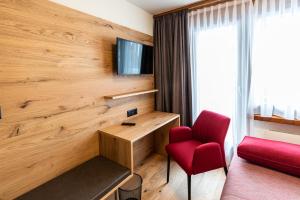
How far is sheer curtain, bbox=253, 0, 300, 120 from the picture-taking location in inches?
74.9

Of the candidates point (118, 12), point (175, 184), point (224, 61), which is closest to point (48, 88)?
point (118, 12)

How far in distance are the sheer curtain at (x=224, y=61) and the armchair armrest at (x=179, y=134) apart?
548 mm

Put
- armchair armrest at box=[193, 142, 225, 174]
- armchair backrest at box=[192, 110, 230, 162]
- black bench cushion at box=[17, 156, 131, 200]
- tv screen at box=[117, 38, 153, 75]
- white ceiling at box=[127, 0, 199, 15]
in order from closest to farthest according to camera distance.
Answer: black bench cushion at box=[17, 156, 131, 200]
armchair armrest at box=[193, 142, 225, 174]
armchair backrest at box=[192, 110, 230, 162]
tv screen at box=[117, 38, 153, 75]
white ceiling at box=[127, 0, 199, 15]

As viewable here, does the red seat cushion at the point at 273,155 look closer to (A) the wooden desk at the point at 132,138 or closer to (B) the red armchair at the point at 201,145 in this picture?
(B) the red armchair at the point at 201,145

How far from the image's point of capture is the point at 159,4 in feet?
8.00

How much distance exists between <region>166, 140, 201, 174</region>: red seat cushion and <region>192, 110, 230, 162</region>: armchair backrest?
0.39 feet

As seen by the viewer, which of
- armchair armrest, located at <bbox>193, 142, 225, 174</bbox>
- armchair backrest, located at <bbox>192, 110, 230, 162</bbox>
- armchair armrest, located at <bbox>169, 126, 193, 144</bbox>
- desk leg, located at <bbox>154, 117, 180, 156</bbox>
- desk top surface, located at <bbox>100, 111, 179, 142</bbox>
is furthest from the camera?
desk leg, located at <bbox>154, 117, 180, 156</bbox>

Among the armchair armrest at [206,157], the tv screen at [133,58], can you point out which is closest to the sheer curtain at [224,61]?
the tv screen at [133,58]

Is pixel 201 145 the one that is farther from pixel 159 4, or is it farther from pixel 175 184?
pixel 159 4

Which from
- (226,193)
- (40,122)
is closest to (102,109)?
(40,122)

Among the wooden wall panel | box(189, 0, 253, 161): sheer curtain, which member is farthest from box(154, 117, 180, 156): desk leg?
the wooden wall panel

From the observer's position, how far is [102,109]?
2020 mm

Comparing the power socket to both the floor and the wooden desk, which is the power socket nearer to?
the wooden desk

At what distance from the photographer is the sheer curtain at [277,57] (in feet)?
6.24
